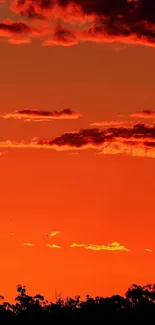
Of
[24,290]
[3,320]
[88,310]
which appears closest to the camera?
[3,320]

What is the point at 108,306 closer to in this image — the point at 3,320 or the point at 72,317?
the point at 72,317

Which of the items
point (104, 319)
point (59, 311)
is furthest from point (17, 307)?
point (104, 319)

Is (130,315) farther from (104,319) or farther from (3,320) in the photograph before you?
(3,320)

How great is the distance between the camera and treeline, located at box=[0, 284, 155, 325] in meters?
129

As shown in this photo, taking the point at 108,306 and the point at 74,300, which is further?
the point at 74,300

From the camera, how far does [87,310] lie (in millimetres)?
135625

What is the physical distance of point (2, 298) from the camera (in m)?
149

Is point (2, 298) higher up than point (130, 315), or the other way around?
point (2, 298)

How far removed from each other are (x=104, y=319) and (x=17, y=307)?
15470 mm

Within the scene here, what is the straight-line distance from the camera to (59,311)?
136m

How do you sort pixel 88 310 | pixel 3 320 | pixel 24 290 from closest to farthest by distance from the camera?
pixel 3 320, pixel 88 310, pixel 24 290

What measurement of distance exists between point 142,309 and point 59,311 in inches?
493

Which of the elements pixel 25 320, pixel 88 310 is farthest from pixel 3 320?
pixel 88 310

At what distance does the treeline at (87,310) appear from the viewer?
422ft
